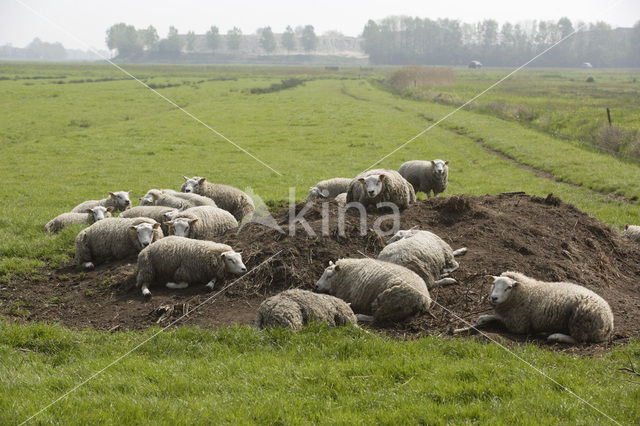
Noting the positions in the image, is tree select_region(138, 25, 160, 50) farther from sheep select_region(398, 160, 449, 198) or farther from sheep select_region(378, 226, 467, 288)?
sheep select_region(378, 226, 467, 288)

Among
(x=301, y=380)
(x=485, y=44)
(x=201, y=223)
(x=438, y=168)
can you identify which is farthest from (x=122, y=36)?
(x=301, y=380)

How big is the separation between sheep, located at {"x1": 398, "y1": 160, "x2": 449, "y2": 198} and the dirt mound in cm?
477

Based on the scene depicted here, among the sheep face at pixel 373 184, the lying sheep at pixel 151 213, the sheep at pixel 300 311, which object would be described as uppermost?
the sheep face at pixel 373 184

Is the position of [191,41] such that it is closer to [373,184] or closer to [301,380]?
[373,184]

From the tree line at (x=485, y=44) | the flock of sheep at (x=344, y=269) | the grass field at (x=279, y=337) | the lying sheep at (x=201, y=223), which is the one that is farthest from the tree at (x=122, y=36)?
the lying sheep at (x=201, y=223)

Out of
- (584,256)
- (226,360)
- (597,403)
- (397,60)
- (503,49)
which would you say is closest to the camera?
(597,403)

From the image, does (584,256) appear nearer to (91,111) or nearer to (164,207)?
(164,207)

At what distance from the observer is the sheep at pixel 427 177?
17062mm

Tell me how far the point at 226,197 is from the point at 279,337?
28.1ft

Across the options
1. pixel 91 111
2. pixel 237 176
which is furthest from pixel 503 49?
pixel 237 176

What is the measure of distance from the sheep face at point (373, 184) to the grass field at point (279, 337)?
552cm

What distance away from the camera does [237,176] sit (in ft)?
78.8

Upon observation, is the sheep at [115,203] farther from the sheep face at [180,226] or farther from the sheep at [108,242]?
the sheep face at [180,226]

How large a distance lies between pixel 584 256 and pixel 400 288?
4433 mm
